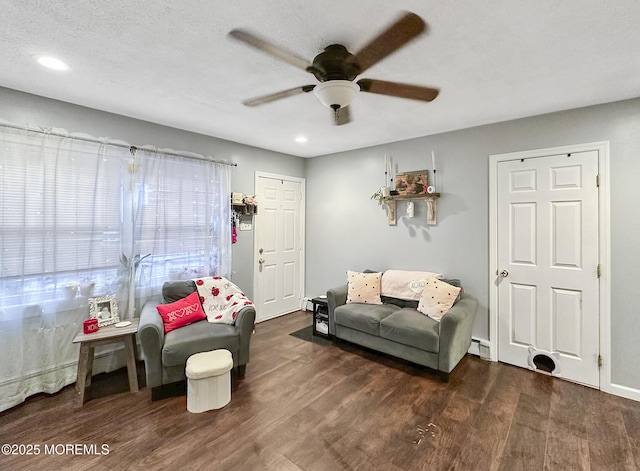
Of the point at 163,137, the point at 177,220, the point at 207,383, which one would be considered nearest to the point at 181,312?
the point at 207,383

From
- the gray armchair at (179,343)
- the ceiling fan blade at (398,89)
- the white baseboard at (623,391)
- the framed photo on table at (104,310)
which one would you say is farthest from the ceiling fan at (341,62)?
the white baseboard at (623,391)

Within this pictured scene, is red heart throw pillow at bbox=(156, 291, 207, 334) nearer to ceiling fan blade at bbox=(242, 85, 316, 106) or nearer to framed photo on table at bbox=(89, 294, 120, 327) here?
framed photo on table at bbox=(89, 294, 120, 327)

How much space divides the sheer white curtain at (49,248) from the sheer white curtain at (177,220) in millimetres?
222

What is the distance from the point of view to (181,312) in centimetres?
279

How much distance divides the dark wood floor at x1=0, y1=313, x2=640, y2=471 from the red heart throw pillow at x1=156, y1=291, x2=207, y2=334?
588 millimetres

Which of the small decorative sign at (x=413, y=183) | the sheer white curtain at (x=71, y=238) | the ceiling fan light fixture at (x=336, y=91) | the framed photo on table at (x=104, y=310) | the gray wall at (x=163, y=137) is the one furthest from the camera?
the small decorative sign at (x=413, y=183)

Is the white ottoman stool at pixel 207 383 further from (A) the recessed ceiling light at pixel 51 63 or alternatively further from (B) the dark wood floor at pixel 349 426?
(A) the recessed ceiling light at pixel 51 63

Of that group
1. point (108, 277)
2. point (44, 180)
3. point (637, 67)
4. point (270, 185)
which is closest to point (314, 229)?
point (270, 185)

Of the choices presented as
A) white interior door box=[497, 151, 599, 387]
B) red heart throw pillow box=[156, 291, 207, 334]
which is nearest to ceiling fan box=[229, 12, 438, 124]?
white interior door box=[497, 151, 599, 387]

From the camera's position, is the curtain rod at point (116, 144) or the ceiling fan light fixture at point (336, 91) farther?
the curtain rod at point (116, 144)

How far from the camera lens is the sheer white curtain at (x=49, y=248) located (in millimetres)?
2326

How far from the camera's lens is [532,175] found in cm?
291

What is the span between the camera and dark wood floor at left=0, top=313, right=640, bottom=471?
70.6 inches

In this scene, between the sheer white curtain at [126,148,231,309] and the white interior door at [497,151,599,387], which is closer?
the white interior door at [497,151,599,387]
